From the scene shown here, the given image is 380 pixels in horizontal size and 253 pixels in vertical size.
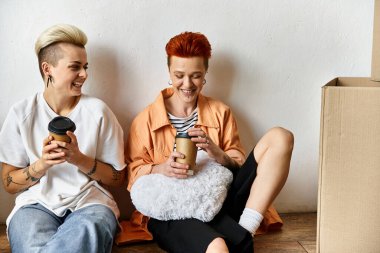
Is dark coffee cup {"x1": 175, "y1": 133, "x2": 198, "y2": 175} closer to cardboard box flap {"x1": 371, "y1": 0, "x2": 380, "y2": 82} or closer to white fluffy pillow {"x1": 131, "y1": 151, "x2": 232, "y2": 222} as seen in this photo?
white fluffy pillow {"x1": 131, "y1": 151, "x2": 232, "y2": 222}

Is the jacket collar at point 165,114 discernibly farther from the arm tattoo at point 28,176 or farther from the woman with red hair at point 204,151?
the arm tattoo at point 28,176

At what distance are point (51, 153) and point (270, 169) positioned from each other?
760 mm

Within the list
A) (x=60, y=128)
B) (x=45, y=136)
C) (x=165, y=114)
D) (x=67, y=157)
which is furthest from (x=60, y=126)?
(x=165, y=114)


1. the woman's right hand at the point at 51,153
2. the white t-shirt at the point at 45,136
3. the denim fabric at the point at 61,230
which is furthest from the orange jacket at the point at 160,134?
the woman's right hand at the point at 51,153

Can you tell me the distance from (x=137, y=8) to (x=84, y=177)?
0.72m

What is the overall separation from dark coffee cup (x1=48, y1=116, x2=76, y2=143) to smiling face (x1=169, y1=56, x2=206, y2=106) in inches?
18.9

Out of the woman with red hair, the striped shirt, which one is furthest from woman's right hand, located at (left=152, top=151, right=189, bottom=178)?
the striped shirt

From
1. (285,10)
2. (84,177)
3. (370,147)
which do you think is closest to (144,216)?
(84,177)

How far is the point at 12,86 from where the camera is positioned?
2.10 meters

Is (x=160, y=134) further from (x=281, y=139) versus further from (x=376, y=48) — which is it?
(x=376, y=48)

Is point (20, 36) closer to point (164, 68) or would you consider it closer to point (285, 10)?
point (164, 68)

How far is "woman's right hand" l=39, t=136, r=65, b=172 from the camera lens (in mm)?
1692

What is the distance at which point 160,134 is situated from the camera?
204 centimetres

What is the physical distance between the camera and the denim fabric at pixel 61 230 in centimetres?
165
